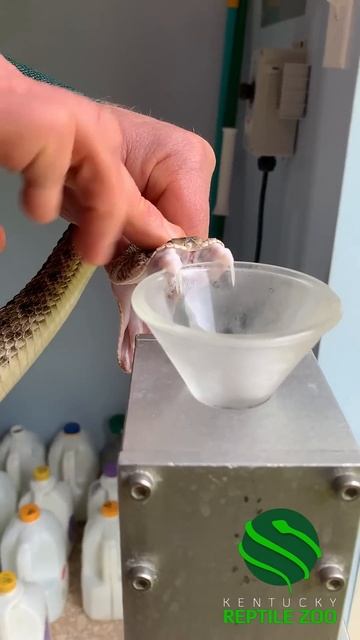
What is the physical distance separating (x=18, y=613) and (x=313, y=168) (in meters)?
0.76

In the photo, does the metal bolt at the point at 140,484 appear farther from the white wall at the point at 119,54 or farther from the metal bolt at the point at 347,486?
the white wall at the point at 119,54

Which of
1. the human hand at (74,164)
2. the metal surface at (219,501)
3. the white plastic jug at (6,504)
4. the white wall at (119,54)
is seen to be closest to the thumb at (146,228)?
the human hand at (74,164)

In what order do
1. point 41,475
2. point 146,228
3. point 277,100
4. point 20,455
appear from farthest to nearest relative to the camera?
point 20,455, point 41,475, point 277,100, point 146,228

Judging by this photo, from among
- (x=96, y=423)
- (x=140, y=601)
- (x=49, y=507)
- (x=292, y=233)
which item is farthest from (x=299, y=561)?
(x=96, y=423)

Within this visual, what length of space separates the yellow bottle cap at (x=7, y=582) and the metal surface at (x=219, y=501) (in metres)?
0.68

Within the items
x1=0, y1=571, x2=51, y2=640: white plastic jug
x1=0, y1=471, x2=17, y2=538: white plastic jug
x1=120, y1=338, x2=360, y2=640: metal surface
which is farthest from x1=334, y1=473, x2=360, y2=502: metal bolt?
x1=0, y1=471, x2=17, y2=538: white plastic jug

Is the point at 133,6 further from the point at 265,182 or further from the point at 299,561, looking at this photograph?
the point at 299,561

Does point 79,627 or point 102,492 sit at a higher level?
point 102,492

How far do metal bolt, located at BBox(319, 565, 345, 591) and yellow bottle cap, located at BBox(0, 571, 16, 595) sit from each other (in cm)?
75

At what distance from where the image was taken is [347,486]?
10.8 inches

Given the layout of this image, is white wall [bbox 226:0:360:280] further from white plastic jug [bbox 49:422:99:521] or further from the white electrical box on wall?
white plastic jug [bbox 49:422:99:521]

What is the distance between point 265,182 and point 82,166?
64 cm

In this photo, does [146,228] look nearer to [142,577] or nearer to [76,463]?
[142,577]

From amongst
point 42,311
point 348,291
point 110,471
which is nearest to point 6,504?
point 110,471
